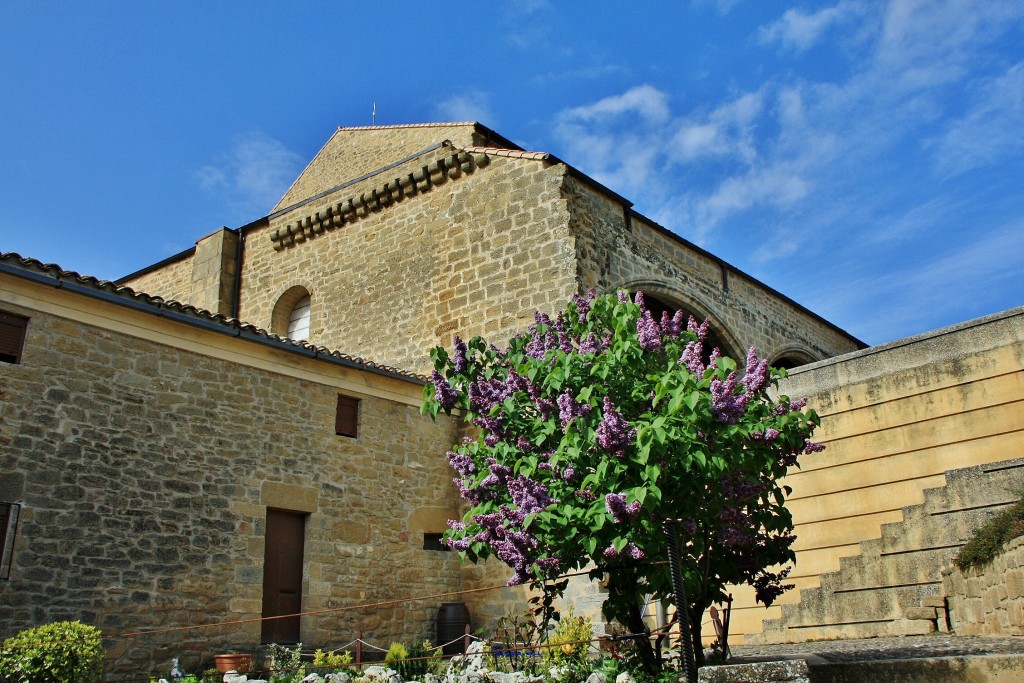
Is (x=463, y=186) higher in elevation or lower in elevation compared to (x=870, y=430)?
higher

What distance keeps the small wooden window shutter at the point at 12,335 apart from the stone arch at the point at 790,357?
13468 millimetres

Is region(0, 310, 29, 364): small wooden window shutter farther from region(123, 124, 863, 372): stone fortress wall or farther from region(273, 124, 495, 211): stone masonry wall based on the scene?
region(273, 124, 495, 211): stone masonry wall

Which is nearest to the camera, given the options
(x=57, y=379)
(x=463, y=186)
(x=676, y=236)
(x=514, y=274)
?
(x=57, y=379)

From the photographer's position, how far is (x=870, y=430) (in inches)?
413

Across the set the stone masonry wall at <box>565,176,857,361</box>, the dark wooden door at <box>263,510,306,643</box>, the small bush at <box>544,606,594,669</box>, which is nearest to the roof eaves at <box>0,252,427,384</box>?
the dark wooden door at <box>263,510,306,643</box>

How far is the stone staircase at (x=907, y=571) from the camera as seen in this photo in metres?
8.52

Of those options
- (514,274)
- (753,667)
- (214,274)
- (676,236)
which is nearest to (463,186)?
(514,274)

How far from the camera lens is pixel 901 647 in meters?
7.41

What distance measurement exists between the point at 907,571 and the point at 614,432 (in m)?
4.57

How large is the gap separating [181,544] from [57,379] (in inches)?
80.9

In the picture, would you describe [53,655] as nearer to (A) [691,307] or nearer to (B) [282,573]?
(B) [282,573]

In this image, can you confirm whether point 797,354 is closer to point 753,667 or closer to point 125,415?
point 125,415

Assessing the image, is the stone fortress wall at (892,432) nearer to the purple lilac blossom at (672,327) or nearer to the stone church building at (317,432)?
the stone church building at (317,432)

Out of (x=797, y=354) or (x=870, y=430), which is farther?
(x=797, y=354)
